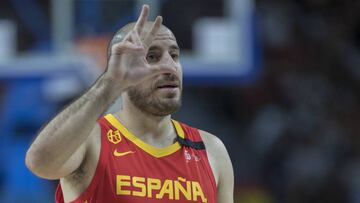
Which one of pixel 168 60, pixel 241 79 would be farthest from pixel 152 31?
pixel 241 79

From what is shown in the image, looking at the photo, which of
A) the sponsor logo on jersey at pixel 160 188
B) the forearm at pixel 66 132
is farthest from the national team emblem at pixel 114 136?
the forearm at pixel 66 132

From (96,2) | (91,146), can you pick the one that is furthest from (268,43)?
(91,146)

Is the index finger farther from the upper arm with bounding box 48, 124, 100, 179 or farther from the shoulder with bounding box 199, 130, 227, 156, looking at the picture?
the shoulder with bounding box 199, 130, 227, 156

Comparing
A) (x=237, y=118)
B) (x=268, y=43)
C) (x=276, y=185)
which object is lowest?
(x=276, y=185)

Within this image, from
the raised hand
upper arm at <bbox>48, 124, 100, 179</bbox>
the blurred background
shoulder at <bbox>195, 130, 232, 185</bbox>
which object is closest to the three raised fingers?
the raised hand

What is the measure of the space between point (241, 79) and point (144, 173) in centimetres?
769

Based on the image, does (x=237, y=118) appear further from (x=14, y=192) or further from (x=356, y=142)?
(x=14, y=192)

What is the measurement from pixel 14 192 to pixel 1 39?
2213 millimetres

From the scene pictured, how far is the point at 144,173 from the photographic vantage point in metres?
3.88

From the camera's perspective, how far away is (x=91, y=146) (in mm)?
3785

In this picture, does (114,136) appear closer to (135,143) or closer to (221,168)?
(135,143)

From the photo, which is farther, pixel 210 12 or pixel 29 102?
pixel 29 102

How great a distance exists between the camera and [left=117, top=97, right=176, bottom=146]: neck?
4125 mm

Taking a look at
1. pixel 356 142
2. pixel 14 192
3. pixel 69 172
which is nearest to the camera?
pixel 69 172
